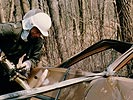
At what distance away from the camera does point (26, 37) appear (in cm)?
402

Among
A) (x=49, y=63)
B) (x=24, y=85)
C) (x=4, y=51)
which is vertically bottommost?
(x=49, y=63)

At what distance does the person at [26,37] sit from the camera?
392 cm

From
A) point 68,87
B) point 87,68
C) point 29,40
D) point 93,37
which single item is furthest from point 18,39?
point 93,37

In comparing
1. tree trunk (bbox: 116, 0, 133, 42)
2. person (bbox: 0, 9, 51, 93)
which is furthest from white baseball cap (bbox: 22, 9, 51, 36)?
tree trunk (bbox: 116, 0, 133, 42)

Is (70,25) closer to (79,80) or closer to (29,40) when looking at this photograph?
(29,40)

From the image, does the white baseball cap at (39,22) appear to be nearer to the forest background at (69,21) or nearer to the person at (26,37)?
the person at (26,37)

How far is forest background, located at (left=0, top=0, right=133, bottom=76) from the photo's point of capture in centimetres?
877

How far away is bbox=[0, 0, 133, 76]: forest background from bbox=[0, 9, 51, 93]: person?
392 centimetres

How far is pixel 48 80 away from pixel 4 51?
837 millimetres

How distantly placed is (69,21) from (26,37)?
580 centimetres

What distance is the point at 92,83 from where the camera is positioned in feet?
10.0

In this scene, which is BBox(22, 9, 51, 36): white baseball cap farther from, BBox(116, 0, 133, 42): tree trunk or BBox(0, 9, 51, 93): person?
BBox(116, 0, 133, 42): tree trunk

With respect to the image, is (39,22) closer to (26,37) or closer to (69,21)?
(26,37)

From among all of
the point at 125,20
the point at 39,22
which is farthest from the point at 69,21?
the point at 39,22
